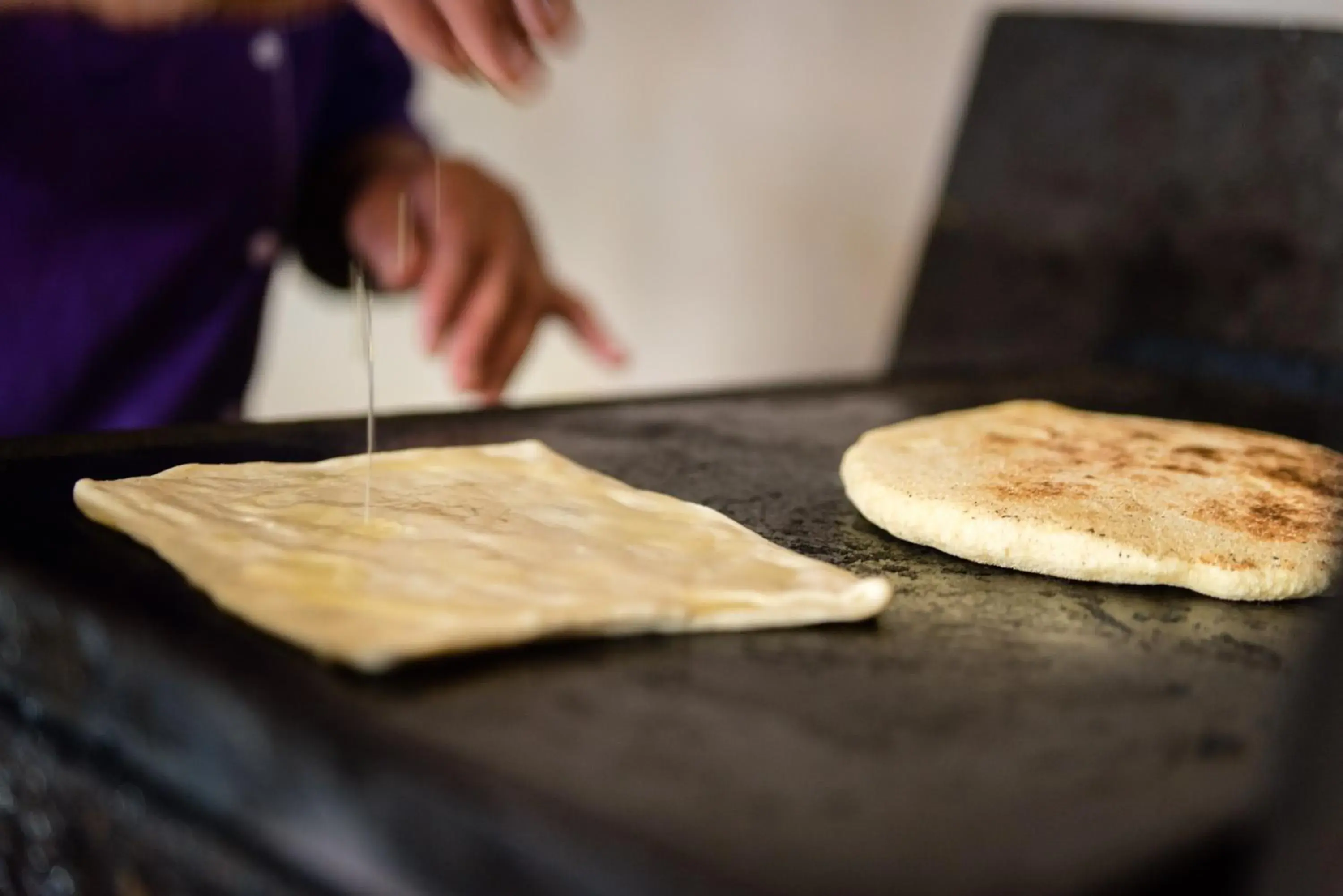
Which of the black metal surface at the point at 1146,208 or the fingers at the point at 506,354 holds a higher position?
the black metal surface at the point at 1146,208

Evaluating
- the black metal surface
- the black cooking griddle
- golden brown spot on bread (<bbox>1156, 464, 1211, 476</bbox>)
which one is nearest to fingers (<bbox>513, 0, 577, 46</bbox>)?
the black cooking griddle

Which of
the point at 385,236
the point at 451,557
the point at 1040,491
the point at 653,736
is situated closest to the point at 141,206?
the point at 385,236

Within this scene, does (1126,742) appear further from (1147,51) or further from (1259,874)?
(1147,51)

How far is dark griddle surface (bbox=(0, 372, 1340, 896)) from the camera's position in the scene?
1.51ft

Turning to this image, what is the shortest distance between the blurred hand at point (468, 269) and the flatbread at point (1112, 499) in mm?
554

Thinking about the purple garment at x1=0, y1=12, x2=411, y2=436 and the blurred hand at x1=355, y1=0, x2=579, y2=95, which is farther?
the purple garment at x1=0, y1=12, x2=411, y2=436

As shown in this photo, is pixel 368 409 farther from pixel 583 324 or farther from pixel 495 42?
pixel 583 324

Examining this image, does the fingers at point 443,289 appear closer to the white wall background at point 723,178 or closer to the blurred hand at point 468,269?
the blurred hand at point 468,269

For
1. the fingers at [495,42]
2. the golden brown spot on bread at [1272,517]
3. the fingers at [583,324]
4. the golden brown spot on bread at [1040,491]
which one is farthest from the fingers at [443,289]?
the golden brown spot on bread at [1272,517]

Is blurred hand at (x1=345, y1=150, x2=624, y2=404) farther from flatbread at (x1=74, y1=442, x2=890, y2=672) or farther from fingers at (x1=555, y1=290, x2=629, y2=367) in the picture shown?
flatbread at (x1=74, y1=442, x2=890, y2=672)

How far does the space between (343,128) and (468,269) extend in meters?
0.42

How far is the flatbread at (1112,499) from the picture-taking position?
2.68 ft

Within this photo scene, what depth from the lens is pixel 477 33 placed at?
933mm

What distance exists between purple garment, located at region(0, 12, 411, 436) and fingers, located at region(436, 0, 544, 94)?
68 centimetres
